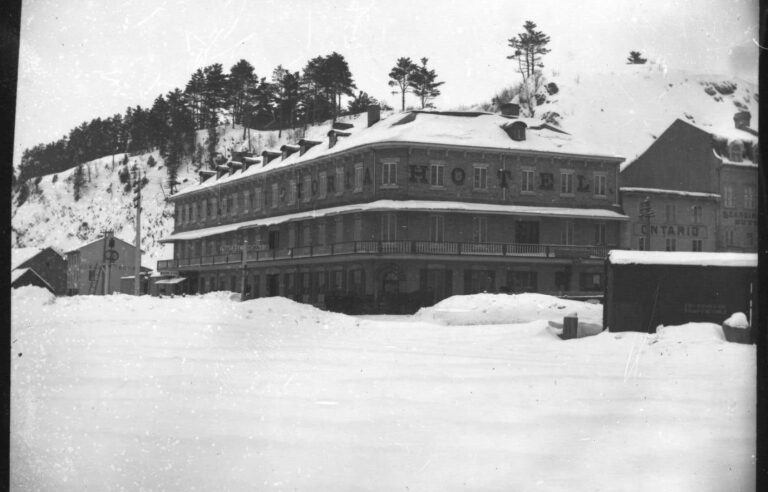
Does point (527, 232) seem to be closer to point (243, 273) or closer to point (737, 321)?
point (737, 321)

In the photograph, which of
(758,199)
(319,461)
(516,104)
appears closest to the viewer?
(319,461)

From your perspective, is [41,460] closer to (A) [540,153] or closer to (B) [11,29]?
(B) [11,29]

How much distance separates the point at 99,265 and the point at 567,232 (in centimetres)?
337

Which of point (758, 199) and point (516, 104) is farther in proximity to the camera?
point (516, 104)

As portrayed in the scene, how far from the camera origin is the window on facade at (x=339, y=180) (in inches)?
190

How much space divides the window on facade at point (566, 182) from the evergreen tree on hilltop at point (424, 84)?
1.12 metres

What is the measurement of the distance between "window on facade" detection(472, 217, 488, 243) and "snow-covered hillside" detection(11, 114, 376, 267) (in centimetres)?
114

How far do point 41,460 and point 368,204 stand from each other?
2.93 m

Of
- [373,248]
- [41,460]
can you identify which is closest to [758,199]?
[373,248]

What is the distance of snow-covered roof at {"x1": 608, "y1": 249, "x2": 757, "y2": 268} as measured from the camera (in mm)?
4609

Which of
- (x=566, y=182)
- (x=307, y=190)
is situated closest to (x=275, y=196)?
(x=307, y=190)

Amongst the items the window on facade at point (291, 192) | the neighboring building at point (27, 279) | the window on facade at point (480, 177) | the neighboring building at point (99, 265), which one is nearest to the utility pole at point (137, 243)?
the neighboring building at point (99, 265)

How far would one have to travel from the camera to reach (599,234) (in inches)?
185

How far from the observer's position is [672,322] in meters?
4.84
